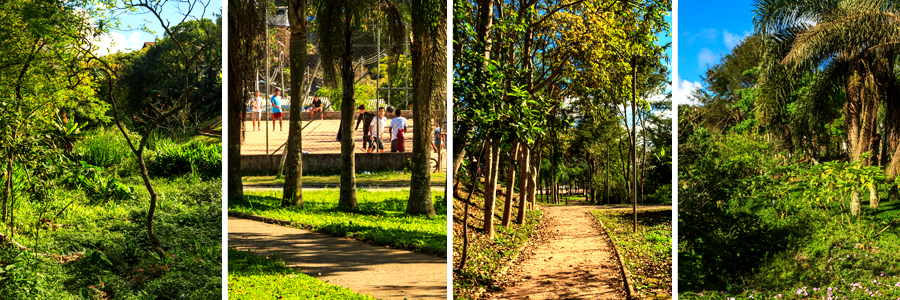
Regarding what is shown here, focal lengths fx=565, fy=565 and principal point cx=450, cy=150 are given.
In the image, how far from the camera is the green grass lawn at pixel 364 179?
133 inches

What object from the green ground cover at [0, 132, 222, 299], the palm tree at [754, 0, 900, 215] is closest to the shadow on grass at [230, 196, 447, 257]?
the green ground cover at [0, 132, 222, 299]

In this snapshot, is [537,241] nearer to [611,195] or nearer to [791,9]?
[611,195]

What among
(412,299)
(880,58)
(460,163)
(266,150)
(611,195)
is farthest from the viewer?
(611,195)

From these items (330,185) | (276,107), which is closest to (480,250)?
(330,185)

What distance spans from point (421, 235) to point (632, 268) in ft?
4.95

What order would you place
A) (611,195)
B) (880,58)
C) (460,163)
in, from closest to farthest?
(460,163)
(880,58)
(611,195)

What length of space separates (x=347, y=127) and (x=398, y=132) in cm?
36

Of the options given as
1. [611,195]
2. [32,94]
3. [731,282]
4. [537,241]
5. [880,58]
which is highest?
[880,58]

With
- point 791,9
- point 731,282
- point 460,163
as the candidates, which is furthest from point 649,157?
point 791,9

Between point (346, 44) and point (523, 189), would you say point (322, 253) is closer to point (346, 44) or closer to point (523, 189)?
point (346, 44)

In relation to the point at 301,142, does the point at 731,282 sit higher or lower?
lower

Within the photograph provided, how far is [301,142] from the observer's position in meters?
3.36

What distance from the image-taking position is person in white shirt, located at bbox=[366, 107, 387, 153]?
146 inches

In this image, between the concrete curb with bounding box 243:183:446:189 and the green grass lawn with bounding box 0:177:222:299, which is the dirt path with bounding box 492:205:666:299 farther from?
the green grass lawn with bounding box 0:177:222:299
